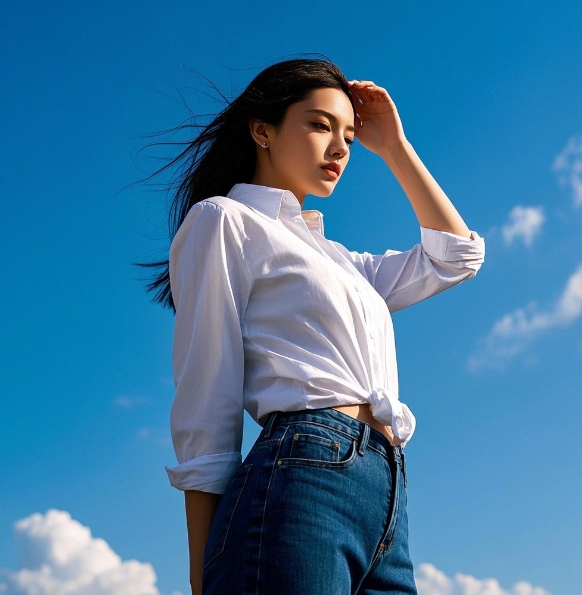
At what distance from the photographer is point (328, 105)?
336 centimetres

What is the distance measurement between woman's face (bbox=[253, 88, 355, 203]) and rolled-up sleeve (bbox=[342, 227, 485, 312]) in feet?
1.93

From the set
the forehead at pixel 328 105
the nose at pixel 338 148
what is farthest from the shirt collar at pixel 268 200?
the forehead at pixel 328 105

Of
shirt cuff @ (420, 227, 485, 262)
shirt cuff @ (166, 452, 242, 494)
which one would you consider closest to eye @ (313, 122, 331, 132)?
shirt cuff @ (420, 227, 485, 262)

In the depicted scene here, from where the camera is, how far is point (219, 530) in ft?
7.71

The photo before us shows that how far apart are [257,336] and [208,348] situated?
166 mm

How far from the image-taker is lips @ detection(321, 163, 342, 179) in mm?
3264

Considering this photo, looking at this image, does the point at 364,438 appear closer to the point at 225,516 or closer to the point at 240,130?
the point at 225,516

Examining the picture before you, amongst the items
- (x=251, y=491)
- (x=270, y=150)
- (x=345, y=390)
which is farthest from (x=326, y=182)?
(x=251, y=491)

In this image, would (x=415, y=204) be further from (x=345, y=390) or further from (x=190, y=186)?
(x=345, y=390)

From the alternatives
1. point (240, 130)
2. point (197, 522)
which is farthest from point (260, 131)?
point (197, 522)

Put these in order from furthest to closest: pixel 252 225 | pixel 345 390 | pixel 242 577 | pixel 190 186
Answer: pixel 190 186 < pixel 252 225 < pixel 345 390 < pixel 242 577

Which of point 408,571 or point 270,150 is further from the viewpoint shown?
point 270,150

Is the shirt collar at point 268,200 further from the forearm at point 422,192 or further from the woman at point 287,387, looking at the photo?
the forearm at point 422,192

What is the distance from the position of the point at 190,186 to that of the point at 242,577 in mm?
1938
